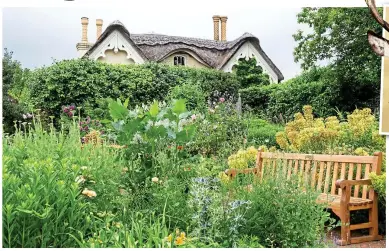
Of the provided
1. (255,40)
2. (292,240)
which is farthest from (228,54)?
(292,240)

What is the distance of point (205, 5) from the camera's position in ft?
11.0

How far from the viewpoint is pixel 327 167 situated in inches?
191

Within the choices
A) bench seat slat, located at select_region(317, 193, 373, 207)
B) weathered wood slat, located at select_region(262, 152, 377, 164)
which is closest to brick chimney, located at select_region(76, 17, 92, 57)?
weathered wood slat, located at select_region(262, 152, 377, 164)

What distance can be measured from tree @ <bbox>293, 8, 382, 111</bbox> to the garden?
2 centimetres

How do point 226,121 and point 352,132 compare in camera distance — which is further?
point 226,121

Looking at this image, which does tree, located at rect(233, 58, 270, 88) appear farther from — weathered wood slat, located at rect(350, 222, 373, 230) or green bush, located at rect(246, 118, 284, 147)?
weathered wood slat, located at rect(350, 222, 373, 230)

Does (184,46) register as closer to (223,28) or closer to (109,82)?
(223,28)

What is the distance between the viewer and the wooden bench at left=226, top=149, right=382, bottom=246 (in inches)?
175

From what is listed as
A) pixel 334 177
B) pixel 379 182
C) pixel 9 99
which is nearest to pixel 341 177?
pixel 334 177

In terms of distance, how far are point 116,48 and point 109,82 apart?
0.94m

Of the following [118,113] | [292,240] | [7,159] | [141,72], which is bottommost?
[292,240]

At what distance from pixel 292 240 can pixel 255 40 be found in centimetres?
268

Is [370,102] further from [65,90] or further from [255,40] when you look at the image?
[65,90]

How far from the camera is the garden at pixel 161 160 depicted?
3428 mm
